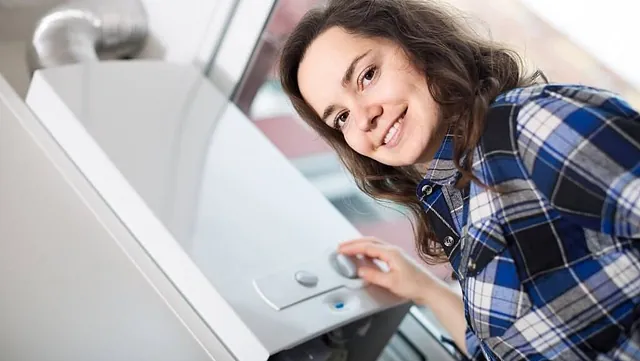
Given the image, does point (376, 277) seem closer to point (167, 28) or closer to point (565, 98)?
point (565, 98)

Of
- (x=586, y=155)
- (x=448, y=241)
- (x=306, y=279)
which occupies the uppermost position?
(x=586, y=155)

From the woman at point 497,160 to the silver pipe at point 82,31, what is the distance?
530 mm

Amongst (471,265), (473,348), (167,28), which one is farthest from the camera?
(167,28)

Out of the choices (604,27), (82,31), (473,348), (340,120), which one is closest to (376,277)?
(473,348)

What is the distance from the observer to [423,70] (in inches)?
35.0

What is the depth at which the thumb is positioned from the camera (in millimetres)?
1168

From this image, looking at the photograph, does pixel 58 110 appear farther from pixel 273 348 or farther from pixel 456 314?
pixel 456 314

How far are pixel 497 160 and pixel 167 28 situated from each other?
0.99 metres

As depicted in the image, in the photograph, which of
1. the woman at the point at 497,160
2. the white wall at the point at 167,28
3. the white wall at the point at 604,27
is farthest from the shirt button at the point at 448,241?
the white wall at the point at 167,28

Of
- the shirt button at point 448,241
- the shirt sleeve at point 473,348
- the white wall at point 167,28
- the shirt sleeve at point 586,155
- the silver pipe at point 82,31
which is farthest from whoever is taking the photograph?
the white wall at point 167,28

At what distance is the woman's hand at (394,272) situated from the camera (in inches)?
46.0

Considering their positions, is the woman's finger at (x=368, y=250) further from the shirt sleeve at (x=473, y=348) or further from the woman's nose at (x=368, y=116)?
the woman's nose at (x=368, y=116)

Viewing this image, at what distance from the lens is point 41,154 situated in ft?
3.90

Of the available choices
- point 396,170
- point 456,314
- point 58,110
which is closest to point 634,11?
point 396,170
